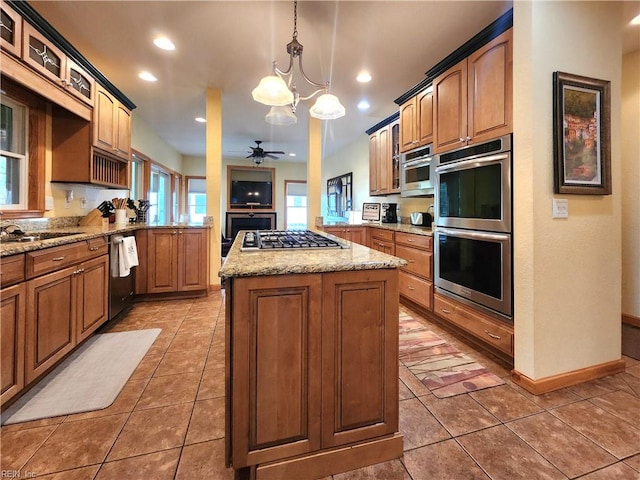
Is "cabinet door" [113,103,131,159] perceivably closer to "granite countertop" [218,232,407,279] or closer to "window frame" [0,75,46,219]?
"window frame" [0,75,46,219]

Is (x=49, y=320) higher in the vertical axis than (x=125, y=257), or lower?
lower

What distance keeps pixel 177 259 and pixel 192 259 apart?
0.17m

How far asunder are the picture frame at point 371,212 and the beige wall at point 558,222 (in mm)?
2851

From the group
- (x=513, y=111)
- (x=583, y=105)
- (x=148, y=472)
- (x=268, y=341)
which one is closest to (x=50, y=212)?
(x=148, y=472)

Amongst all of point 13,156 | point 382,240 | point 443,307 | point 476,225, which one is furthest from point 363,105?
point 13,156

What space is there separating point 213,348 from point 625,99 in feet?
13.6

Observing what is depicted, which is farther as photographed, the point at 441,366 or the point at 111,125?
the point at 111,125

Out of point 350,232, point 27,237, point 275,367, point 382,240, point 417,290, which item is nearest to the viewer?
point 275,367

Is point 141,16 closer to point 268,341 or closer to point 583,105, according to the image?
point 268,341

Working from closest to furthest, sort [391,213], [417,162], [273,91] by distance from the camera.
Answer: [273,91] → [417,162] → [391,213]

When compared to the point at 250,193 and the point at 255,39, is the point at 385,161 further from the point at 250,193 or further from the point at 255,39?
the point at 250,193

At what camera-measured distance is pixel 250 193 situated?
27.6 feet

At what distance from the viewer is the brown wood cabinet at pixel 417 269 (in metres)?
Result: 3.00

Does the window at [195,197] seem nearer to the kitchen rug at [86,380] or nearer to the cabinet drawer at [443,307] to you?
the kitchen rug at [86,380]
